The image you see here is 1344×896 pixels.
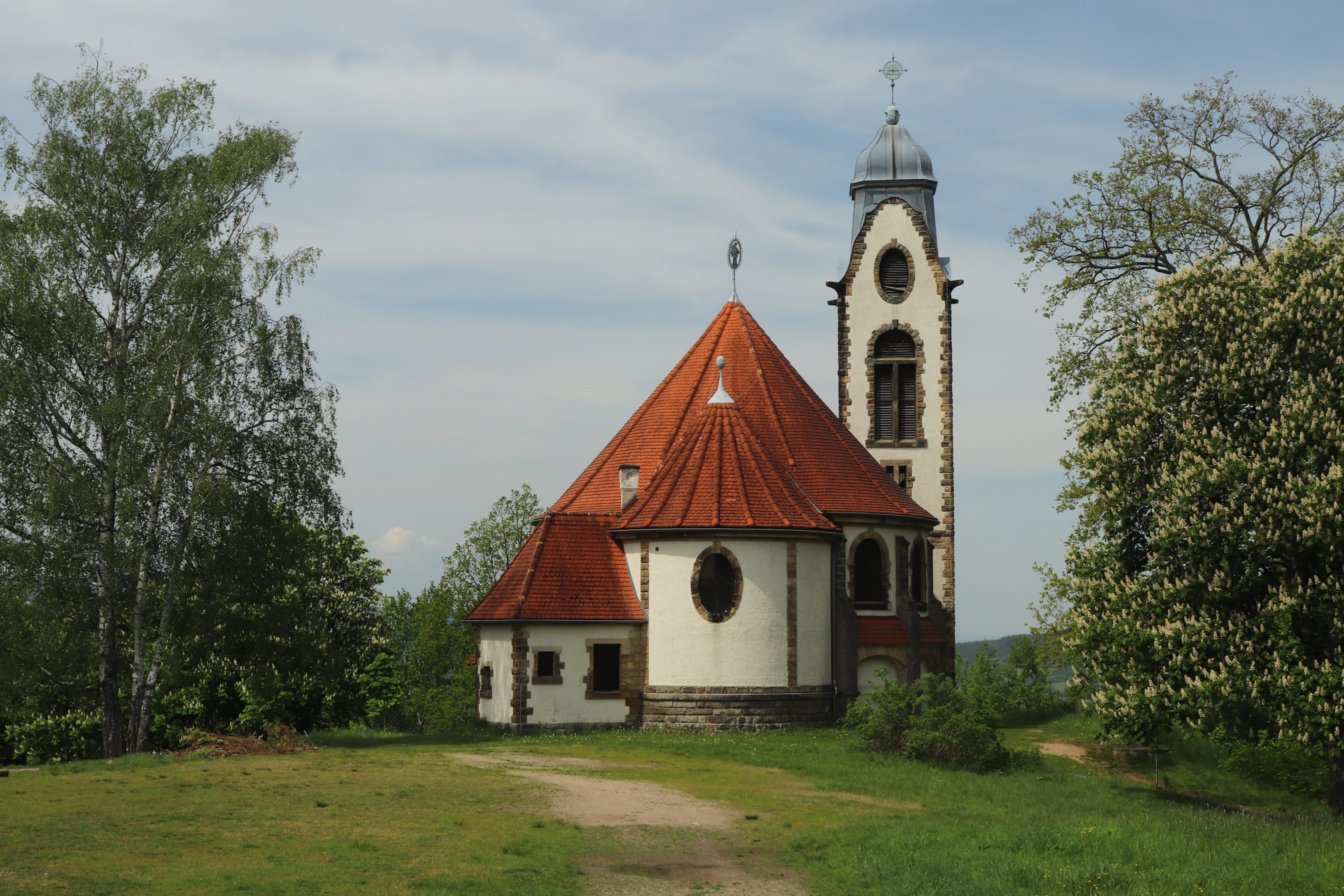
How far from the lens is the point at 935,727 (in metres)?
25.3

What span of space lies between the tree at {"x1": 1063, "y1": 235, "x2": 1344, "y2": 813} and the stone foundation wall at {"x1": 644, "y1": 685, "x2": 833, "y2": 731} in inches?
424

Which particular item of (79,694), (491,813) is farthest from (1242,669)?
(79,694)

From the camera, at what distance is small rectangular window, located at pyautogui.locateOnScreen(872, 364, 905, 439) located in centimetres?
4131

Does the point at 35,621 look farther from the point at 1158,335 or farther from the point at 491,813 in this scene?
the point at 1158,335

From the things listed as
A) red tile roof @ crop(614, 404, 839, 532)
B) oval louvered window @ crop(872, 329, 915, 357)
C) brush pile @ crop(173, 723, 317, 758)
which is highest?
oval louvered window @ crop(872, 329, 915, 357)

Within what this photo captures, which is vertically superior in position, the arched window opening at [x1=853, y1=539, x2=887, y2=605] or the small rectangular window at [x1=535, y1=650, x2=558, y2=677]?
the arched window opening at [x1=853, y1=539, x2=887, y2=605]

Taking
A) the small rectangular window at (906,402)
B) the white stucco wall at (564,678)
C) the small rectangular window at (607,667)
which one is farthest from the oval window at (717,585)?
the small rectangular window at (906,402)

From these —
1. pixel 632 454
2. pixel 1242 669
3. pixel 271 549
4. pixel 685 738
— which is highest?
pixel 632 454

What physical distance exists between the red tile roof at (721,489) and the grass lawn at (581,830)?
7.51 meters

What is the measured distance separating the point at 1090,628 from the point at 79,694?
25561 millimetres

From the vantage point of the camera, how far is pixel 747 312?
1544 inches

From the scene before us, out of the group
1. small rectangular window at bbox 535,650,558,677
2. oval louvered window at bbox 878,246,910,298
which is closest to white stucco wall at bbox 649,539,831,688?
small rectangular window at bbox 535,650,558,677

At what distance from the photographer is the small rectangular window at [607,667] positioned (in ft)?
105

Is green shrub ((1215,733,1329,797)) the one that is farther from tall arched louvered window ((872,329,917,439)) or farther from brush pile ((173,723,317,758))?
brush pile ((173,723,317,758))
